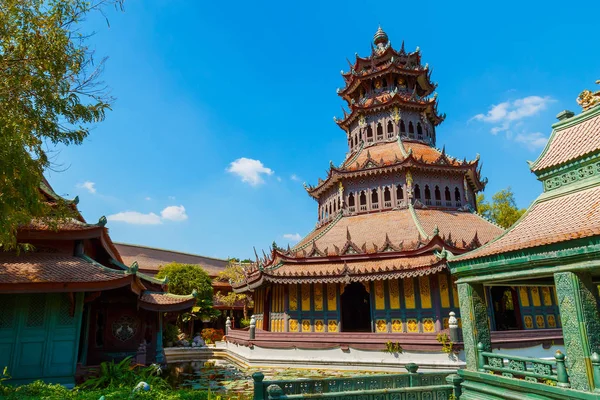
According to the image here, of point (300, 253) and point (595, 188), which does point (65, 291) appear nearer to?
point (300, 253)

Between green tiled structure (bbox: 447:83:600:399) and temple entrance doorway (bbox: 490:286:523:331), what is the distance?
9.61 metres

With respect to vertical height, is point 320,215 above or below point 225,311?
above

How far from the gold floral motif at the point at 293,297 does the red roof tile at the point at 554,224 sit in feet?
38.5

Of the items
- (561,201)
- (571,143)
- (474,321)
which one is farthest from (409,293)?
(571,143)

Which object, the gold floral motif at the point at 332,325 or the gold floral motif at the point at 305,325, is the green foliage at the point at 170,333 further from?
the gold floral motif at the point at 332,325

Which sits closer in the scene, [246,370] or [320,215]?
[246,370]

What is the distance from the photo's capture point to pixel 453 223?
2033cm

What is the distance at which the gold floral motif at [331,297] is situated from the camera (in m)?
18.2

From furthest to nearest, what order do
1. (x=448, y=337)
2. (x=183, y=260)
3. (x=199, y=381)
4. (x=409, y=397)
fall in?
(x=183, y=260), (x=448, y=337), (x=199, y=381), (x=409, y=397)

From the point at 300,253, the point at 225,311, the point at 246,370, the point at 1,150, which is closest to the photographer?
the point at 1,150

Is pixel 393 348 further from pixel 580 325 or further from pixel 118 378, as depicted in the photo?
pixel 580 325

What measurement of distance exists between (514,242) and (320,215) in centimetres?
1939

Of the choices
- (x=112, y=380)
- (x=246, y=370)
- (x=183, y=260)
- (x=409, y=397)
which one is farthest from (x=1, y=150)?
(x=183, y=260)

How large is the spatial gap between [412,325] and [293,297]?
5713 mm
